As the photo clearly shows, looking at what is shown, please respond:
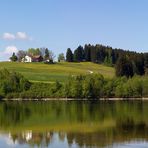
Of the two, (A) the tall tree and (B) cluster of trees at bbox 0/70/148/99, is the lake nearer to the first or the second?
→ (B) cluster of trees at bbox 0/70/148/99

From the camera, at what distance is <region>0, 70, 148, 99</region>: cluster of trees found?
15938cm

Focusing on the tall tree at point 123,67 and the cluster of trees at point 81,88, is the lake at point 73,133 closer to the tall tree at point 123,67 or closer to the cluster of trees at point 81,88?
the cluster of trees at point 81,88

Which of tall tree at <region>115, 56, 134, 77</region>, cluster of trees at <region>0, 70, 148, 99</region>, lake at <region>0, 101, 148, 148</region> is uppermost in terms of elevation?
tall tree at <region>115, 56, 134, 77</region>

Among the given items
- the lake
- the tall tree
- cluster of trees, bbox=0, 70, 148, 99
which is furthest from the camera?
the tall tree

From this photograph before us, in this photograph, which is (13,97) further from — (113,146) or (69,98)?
(113,146)

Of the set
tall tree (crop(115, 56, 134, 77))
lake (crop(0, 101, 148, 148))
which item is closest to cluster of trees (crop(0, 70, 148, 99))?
tall tree (crop(115, 56, 134, 77))

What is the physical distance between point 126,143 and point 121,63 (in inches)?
5015

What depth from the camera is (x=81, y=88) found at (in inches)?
6275

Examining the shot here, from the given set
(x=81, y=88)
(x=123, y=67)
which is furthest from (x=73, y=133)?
(x=123, y=67)

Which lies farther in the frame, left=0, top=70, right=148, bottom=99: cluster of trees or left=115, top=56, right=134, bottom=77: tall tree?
left=115, top=56, right=134, bottom=77: tall tree

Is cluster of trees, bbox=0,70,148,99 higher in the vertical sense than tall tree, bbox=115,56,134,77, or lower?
lower

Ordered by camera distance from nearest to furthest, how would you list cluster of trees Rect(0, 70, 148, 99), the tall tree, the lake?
the lake
cluster of trees Rect(0, 70, 148, 99)
the tall tree

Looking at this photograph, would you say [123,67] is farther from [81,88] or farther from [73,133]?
[73,133]

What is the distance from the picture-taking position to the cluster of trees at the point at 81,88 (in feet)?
523
